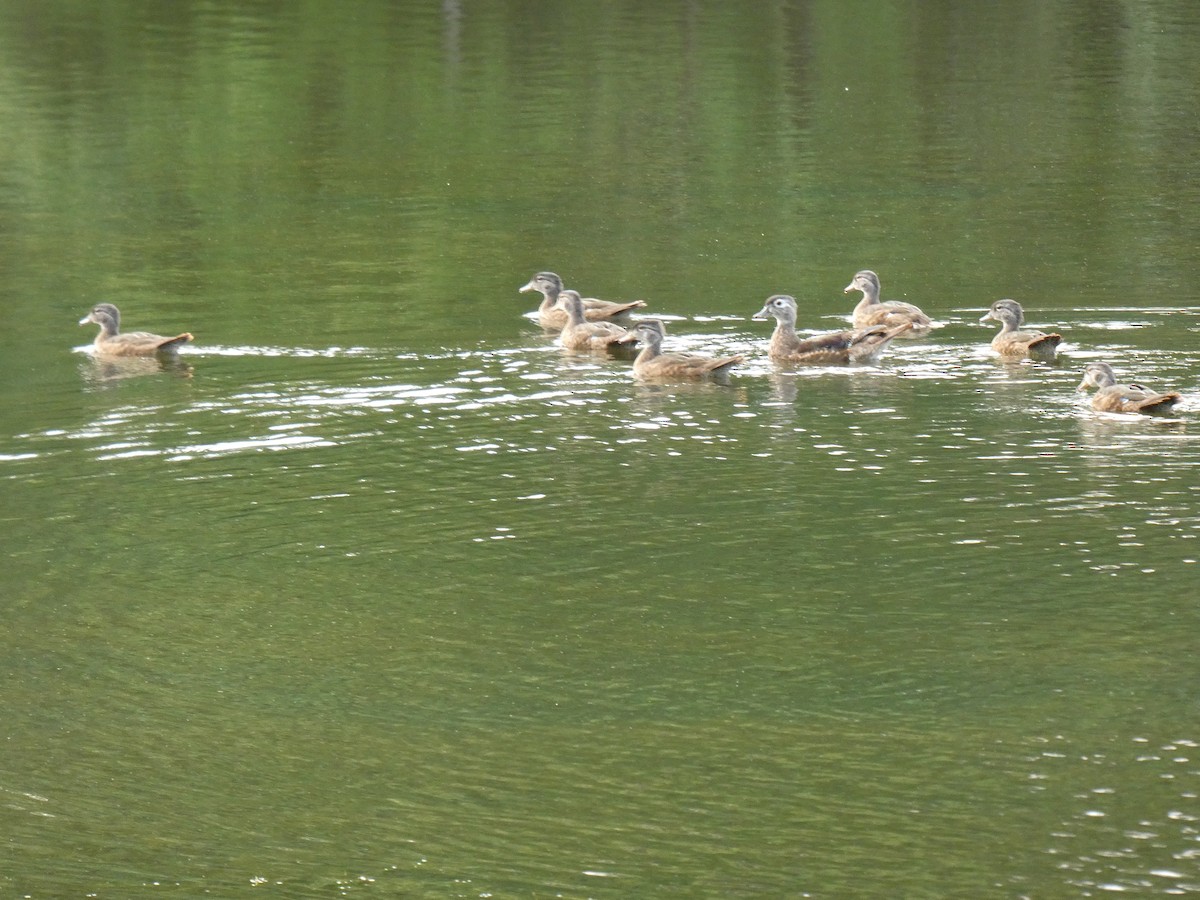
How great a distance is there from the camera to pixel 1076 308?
78.0 feet

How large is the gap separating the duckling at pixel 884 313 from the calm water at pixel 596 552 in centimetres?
49

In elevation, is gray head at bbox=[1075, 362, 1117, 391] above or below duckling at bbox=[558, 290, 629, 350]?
below

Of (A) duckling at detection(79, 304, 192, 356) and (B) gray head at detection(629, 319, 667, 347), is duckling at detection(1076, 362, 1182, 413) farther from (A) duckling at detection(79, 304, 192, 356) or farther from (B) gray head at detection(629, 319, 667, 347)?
(A) duckling at detection(79, 304, 192, 356)

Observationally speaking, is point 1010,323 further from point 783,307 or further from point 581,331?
point 581,331

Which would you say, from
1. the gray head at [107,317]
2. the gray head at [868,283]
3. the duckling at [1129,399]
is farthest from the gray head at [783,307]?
the gray head at [107,317]

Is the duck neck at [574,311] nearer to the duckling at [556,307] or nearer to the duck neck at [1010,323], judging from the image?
the duckling at [556,307]

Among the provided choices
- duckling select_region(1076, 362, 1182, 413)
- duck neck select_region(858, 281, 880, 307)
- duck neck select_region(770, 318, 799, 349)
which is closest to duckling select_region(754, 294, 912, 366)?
duck neck select_region(770, 318, 799, 349)

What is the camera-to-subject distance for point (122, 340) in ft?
75.0

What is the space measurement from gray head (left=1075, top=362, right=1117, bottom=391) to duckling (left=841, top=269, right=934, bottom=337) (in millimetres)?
2957

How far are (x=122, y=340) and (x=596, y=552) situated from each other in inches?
364

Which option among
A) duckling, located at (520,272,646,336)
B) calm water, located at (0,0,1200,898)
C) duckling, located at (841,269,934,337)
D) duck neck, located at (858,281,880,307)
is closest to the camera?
calm water, located at (0,0,1200,898)

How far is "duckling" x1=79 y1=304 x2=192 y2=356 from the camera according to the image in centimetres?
2256

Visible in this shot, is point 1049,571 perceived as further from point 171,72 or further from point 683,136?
point 171,72

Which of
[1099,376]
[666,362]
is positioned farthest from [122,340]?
[1099,376]
